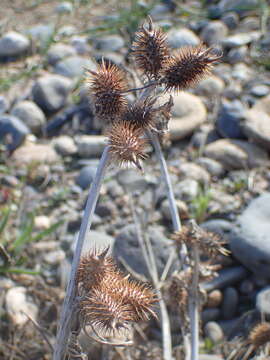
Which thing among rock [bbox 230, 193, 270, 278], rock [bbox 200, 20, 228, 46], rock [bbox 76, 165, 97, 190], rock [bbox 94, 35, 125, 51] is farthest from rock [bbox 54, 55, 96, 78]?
rock [bbox 230, 193, 270, 278]

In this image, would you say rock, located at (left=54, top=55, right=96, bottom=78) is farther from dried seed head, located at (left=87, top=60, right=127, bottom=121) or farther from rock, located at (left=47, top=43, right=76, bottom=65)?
dried seed head, located at (left=87, top=60, right=127, bottom=121)

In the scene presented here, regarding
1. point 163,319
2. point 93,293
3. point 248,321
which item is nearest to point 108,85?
point 93,293

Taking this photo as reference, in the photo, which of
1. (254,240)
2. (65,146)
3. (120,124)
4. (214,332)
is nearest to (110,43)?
(65,146)

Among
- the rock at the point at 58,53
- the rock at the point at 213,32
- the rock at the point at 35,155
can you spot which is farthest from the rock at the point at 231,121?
the rock at the point at 58,53

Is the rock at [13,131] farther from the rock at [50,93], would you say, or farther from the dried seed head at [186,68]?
the dried seed head at [186,68]

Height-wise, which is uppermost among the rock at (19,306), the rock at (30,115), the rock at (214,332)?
the rock at (30,115)

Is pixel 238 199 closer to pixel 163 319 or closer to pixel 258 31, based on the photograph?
pixel 163 319
